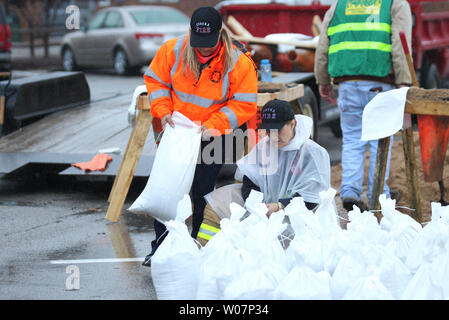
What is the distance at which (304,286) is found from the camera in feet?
11.7

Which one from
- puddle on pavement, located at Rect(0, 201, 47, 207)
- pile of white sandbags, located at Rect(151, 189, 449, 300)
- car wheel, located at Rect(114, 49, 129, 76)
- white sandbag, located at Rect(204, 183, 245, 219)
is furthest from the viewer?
car wheel, located at Rect(114, 49, 129, 76)

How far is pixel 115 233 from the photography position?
6211mm

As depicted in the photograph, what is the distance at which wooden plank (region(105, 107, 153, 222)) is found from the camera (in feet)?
20.9

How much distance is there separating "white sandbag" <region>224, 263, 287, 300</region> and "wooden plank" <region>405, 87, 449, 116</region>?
228 centimetres

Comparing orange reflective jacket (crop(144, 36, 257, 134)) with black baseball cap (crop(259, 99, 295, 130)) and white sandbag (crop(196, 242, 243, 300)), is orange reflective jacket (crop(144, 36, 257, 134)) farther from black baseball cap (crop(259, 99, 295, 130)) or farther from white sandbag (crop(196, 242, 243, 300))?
white sandbag (crop(196, 242, 243, 300))

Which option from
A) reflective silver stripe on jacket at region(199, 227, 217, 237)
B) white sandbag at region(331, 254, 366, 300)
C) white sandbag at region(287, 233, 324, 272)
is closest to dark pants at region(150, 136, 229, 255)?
reflective silver stripe on jacket at region(199, 227, 217, 237)

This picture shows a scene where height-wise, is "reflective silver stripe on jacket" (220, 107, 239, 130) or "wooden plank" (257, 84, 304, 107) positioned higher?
"reflective silver stripe on jacket" (220, 107, 239, 130)

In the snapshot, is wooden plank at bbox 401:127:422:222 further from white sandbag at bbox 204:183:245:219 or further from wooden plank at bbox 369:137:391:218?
white sandbag at bbox 204:183:245:219

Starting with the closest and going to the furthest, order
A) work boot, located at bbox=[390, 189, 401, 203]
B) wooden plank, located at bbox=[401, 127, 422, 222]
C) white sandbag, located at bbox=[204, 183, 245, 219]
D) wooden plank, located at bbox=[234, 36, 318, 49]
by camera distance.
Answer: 1. white sandbag, located at bbox=[204, 183, 245, 219]
2. wooden plank, located at bbox=[401, 127, 422, 222]
3. work boot, located at bbox=[390, 189, 401, 203]
4. wooden plank, located at bbox=[234, 36, 318, 49]

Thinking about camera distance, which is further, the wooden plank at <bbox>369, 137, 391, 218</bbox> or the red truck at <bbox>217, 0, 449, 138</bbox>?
the red truck at <bbox>217, 0, 449, 138</bbox>

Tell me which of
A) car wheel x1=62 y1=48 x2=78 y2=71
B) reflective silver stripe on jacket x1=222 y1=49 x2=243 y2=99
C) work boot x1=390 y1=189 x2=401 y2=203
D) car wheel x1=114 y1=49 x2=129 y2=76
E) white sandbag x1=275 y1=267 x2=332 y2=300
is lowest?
car wheel x1=62 y1=48 x2=78 y2=71

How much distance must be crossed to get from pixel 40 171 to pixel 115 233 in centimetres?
197

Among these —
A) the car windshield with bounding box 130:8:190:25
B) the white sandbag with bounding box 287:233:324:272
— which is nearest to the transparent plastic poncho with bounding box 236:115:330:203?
the white sandbag with bounding box 287:233:324:272
